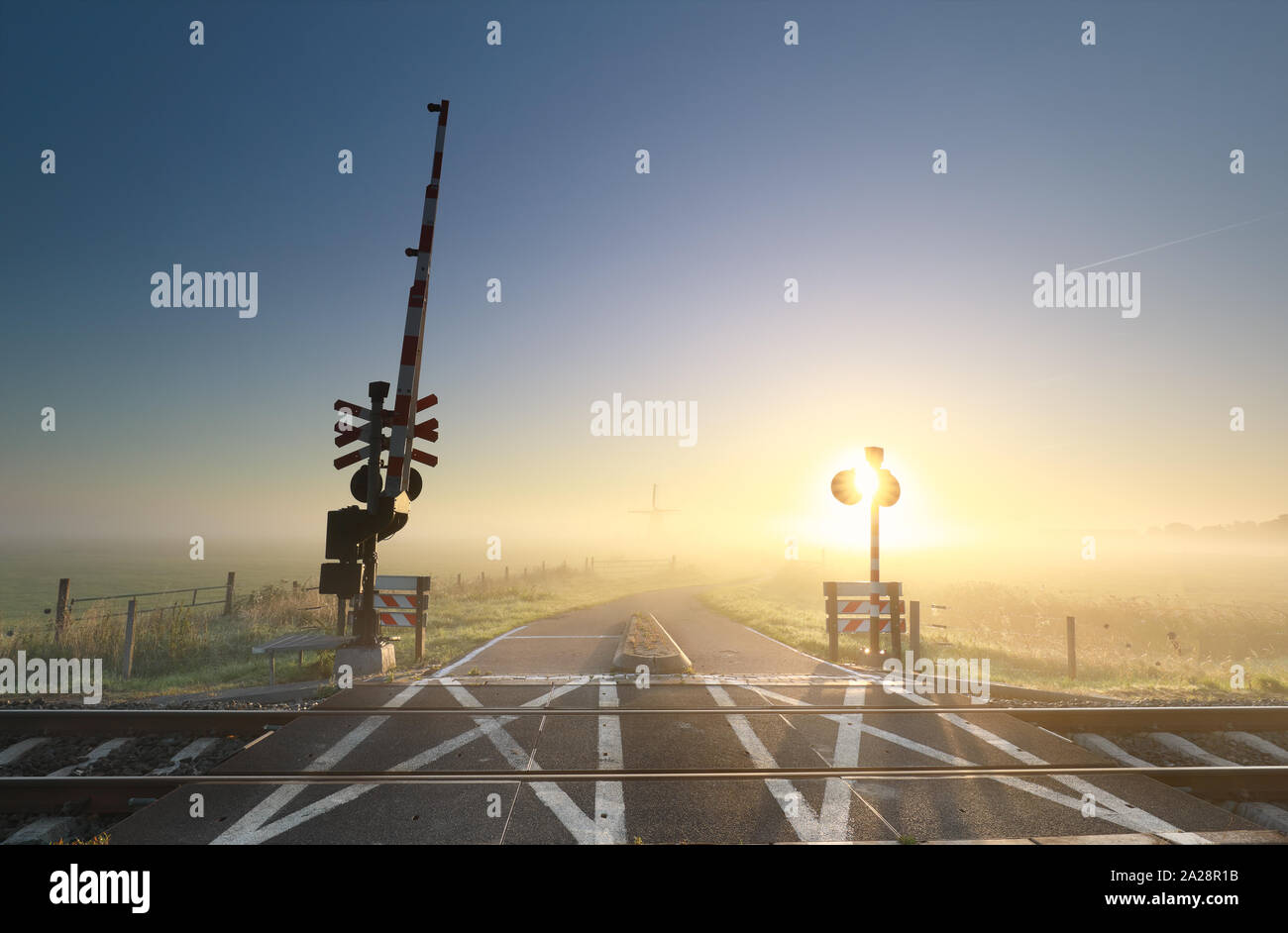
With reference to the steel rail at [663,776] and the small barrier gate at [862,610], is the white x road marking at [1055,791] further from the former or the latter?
the small barrier gate at [862,610]

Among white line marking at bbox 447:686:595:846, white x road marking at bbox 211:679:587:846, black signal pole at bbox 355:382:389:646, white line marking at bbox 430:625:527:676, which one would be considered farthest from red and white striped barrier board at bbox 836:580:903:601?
black signal pole at bbox 355:382:389:646

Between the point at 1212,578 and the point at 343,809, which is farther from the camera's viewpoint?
the point at 1212,578

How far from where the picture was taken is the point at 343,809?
15.6 feet

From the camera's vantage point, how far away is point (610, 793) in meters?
5.06

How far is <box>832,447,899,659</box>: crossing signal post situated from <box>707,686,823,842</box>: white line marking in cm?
639

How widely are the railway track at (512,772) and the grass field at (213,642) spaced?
3409 mm

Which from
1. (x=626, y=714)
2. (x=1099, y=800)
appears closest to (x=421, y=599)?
(x=626, y=714)

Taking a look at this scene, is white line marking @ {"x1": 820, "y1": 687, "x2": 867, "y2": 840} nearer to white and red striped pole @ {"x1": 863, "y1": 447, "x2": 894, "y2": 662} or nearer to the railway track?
the railway track

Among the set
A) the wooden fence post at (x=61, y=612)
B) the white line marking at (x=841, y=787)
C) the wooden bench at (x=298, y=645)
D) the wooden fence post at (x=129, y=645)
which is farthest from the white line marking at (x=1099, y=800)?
the wooden fence post at (x=61, y=612)

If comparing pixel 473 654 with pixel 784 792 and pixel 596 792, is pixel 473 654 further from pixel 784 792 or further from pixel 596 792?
pixel 784 792

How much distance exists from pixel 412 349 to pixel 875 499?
394 inches
